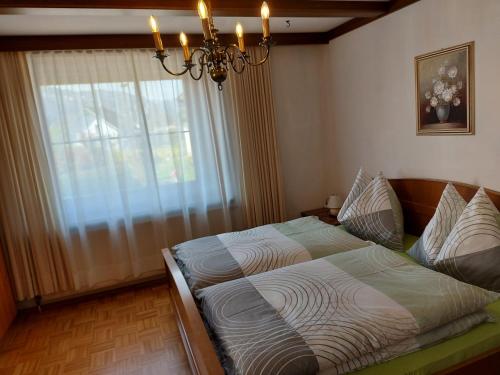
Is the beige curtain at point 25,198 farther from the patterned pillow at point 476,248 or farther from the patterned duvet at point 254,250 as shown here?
the patterned pillow at point 476,248

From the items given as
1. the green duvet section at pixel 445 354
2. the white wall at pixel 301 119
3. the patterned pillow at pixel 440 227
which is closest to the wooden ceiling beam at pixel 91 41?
the white wall at pixel 301 119

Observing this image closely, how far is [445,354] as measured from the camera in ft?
5.02

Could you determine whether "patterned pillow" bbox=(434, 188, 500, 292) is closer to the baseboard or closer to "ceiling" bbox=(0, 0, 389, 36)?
"ceiling" bbox=(0, 0, 389, 36)

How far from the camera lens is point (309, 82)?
13.1ft

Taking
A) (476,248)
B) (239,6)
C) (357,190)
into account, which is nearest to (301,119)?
(357,190)

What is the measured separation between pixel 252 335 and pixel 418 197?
2.03 meters

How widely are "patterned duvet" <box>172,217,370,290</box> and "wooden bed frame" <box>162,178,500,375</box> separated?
0.13m

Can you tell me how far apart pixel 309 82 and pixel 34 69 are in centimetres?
277

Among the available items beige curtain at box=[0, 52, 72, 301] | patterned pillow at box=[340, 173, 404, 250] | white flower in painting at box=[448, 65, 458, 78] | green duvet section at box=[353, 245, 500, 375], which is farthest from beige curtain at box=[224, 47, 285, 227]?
green duvet section at box=[353, 245, 500, 375]

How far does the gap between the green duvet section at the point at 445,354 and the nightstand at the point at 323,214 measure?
2040 millimetres

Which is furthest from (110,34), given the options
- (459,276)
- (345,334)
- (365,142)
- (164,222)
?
(459,276)

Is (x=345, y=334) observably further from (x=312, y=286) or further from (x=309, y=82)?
(x=309, y=82)

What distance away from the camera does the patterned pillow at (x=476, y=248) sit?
1.95 metres

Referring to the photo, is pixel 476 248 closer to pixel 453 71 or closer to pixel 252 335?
pixel 453 71
